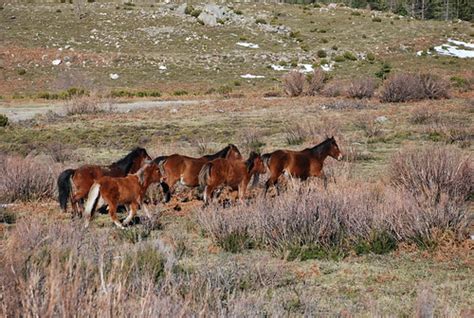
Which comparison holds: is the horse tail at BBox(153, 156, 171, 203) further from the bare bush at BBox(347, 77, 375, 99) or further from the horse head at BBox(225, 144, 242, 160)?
the bare bush at BBox(347, 77, 375, 99)

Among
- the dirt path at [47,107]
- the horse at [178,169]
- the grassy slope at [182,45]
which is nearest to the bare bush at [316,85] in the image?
the dirt path at [47,107]

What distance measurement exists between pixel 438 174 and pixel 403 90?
60.2ft

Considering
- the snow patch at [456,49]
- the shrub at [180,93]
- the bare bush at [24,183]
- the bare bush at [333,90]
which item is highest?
the bare bush at [24,183]

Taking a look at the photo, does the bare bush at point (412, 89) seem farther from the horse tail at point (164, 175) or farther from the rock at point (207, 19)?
the rock at point (207, 19)

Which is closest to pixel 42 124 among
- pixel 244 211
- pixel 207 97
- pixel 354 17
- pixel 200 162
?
pixel 207 97

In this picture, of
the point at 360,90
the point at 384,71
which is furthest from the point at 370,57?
the point at 360,90

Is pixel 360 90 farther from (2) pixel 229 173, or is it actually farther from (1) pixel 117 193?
(1) pixel 117 193

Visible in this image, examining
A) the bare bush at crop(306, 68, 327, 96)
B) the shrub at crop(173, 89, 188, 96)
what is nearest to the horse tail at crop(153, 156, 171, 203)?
the bare bush at crop(306, 68, 327, 96)

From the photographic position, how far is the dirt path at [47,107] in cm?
2677

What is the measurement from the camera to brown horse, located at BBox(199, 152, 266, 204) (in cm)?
1002

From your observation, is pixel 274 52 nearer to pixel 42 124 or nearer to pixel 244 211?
pixel 42 124

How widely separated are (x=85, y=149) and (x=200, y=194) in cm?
757

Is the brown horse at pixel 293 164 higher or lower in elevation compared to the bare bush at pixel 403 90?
higher

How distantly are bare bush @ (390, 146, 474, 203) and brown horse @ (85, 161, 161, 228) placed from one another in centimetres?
409
